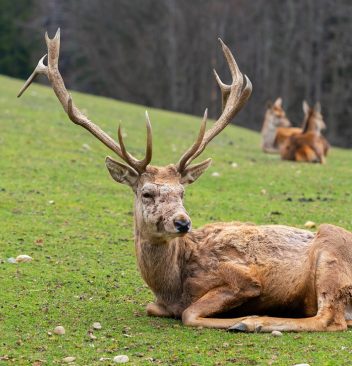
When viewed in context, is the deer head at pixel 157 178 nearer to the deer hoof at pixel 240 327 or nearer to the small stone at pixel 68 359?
the deer hoof at pixel 240 327

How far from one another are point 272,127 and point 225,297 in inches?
718

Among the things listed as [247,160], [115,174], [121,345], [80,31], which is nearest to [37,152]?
[247,160]

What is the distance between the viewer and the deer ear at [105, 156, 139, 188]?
323 inches

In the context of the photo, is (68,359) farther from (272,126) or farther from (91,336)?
(272,126)

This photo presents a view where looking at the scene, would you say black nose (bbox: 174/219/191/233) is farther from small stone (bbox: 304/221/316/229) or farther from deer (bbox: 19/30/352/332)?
small stone (bbox: 304/221/316/229)

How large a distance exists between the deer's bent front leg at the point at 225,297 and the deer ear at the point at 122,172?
1040mm

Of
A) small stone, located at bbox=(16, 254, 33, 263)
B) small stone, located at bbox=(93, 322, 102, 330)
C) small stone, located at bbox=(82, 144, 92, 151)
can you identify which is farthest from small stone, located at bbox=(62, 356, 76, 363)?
small stone, located at bbox=(82, 144, 92, 151)

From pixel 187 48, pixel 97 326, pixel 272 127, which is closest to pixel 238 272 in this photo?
pixel 97 326

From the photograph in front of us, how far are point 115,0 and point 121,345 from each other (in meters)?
49.8

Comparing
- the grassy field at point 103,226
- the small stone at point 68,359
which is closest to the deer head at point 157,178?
the grassy field at point 103,226

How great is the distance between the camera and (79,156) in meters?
17.4

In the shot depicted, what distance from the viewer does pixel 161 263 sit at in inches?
318

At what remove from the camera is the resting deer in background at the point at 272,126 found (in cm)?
2350

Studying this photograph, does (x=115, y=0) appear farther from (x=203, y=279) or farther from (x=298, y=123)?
(x=203, y=279)
